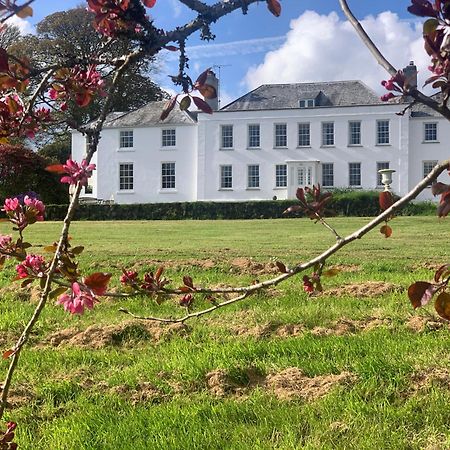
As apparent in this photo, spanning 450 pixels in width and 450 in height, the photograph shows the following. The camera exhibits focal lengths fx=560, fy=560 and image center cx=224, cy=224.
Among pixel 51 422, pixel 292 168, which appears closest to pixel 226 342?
pixel 51 422

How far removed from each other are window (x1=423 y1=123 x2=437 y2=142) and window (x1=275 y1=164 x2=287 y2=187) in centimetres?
825

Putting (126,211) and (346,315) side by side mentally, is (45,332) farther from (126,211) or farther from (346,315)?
(126,211)

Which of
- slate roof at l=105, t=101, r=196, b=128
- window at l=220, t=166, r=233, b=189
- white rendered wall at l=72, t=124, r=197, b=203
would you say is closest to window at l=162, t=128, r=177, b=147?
white rendered wall at l=72, t=124, r=197, b=203

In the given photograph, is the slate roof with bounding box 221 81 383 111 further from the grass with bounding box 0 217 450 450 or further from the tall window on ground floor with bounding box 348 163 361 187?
the grass with bounding box 0 217 450 450

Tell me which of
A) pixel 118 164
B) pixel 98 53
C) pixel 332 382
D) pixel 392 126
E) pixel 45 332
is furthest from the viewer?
pixel 118 164

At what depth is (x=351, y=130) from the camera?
33312 millimetres

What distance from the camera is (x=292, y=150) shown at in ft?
111

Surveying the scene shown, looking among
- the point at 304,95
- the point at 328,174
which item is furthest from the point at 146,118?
the point at 328,174

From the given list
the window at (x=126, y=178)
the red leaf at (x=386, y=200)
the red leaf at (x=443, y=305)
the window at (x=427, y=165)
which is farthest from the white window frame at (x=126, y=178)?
the red leaf at (x=443, y=305)

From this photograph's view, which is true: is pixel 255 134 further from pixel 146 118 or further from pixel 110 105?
pixel 110 105

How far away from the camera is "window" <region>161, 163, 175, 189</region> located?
35250mm

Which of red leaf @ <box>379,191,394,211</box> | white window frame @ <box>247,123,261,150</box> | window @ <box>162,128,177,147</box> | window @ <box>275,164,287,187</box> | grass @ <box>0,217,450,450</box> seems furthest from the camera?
window @ <box>162,128,177,147</box>

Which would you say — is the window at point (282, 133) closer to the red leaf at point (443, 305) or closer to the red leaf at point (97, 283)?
the red leaf at point (97, 283)

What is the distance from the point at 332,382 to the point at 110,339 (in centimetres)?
176
